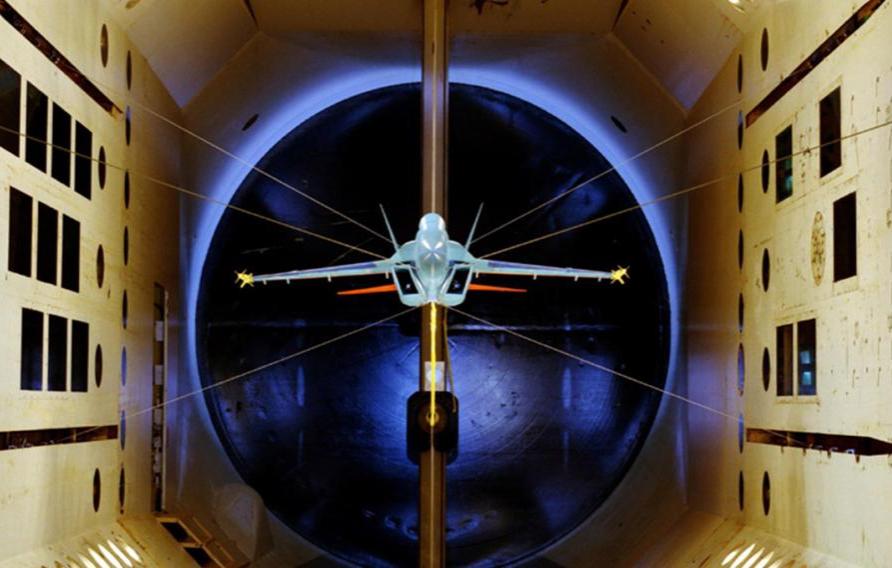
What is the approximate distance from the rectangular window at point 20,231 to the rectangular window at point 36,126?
1.29ft

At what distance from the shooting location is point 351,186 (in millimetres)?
16266

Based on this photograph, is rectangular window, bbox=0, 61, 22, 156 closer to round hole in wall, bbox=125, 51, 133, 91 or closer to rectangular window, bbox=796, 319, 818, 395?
round hole in wall, bbox=125, 51, 133, 91

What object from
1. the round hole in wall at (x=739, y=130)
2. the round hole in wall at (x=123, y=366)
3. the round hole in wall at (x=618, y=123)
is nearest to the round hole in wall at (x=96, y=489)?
the round hole in wall at (x=123, y=366)

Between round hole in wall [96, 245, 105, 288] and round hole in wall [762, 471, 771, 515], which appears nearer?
round hole in wall [762, 471, 771, 515]

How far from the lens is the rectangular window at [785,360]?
33.4 feet

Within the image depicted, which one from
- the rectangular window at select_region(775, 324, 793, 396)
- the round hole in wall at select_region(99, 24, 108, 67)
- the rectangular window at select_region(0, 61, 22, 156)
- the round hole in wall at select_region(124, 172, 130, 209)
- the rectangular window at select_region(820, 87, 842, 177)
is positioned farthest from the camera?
the round hole in wall at select_region(124, 172, 130, 209)

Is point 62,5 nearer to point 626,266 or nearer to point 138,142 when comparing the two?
point 138,142

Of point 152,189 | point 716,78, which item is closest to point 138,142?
point 152,189

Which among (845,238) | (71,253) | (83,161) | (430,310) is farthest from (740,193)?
(71,253)

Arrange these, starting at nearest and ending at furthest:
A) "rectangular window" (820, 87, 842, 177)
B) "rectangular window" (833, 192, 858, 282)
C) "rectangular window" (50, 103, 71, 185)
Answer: "rectangular window" (833, 192, 858, 282)
"rectangular window" (820, 87, 842, 177)
"rectangular window" (50, 103, 71, 185)

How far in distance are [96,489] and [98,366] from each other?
1222 mm

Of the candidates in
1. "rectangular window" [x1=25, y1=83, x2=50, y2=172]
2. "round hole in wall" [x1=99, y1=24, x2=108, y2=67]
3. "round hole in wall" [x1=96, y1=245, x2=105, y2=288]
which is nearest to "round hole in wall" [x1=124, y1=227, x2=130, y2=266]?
"round hole in wall" [x1=96, y1=245, x2=105, y2=288]

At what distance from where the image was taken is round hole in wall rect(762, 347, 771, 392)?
11.0m

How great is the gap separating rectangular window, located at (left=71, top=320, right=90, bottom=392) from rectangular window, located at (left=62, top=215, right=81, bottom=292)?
385 mm
